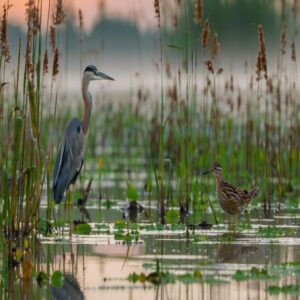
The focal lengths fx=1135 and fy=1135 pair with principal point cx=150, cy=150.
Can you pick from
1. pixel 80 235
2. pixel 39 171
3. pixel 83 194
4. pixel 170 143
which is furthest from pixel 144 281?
pixel 170 143

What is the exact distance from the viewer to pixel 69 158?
948cm

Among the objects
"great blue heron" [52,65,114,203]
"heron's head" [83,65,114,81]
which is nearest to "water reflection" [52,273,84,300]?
"great blue heron" [52,65,114,203]

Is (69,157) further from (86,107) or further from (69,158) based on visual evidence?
(86,107)

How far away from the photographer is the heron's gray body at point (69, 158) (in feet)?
30.4

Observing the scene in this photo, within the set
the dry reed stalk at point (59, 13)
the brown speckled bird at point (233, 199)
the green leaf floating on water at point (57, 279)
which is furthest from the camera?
the brown speckled bird at point (233, 199)

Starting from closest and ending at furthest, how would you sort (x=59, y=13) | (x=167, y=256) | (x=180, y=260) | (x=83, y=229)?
(x=180, y=260) < (x=167, y=256) < (x=59, y=13) < (x=83, y=229)

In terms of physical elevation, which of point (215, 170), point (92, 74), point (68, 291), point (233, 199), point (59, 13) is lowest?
point (68, 291)

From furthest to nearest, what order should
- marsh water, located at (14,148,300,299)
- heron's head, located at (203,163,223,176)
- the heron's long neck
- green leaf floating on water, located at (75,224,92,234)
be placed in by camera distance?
1. heron's head, located at (203,163,223,176)
2. the heron's long neck
3. green leaf floating on water, located at (75,224,92,234)
4. marsh water, located at (14,148,300,299)

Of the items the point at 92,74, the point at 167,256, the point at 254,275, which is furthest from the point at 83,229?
the point at 254,275

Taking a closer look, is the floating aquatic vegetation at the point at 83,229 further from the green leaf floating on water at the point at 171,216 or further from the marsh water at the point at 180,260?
the green leaf floating on water at the point at 171,216

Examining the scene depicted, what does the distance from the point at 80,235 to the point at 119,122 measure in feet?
26.2

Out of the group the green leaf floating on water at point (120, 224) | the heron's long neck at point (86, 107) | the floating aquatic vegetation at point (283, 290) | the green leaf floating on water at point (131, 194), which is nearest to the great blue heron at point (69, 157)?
the heron's long neck at point (86, 107)

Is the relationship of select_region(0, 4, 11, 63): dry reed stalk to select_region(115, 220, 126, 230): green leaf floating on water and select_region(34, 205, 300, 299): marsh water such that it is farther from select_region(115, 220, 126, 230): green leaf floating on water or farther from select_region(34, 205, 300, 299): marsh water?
select_region(115, 220, 126, 230): green leaf floating on water

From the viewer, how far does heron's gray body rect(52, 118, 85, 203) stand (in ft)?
30.4
